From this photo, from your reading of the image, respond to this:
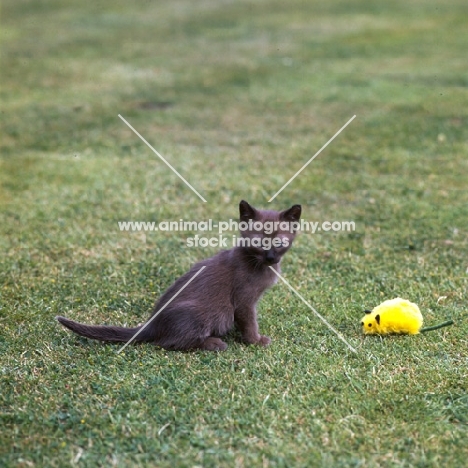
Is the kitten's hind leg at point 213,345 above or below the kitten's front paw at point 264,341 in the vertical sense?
above

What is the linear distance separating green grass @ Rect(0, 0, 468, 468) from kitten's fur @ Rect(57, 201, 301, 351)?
10 cm

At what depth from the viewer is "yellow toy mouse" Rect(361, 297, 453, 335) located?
441cm

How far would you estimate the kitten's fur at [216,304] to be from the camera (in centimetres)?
416

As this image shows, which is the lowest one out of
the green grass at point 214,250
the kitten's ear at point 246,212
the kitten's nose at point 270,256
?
the green grass at point 214,250

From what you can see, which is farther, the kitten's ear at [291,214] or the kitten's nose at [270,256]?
the kitten's ear at [291,214]

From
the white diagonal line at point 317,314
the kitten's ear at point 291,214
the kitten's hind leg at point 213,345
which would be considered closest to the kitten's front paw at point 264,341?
the kitten's hind leg at point 213,345

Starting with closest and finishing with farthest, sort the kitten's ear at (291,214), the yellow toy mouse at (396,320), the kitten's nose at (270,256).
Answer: the kitten's nose at (270,256)
the kitten's ear at (291,214)
the yellow toy mouse at (396,320)

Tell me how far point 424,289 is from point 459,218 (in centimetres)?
167

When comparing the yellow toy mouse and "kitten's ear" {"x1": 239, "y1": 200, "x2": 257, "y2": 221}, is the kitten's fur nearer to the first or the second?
"kitten's ear" {"x1": 239, "y1": 200, "x2": 257, "y2": 221}

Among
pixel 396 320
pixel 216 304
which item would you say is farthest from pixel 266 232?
pixel 396 320

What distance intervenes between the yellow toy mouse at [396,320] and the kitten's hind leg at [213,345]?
3.08ft

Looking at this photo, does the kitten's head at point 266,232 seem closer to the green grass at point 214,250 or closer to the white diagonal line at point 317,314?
the white diagonal line at point 317,314

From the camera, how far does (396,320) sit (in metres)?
4.41

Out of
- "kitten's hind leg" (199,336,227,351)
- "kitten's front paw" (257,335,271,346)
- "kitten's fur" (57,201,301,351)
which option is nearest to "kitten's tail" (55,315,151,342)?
"kitten's fur" (57,201,301,351)
